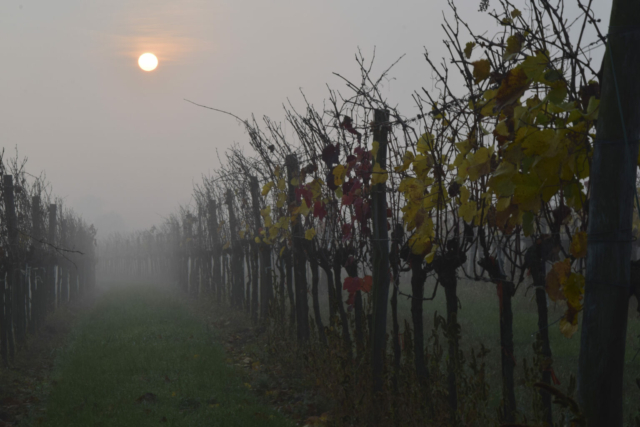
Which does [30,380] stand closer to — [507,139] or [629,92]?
[507,139]

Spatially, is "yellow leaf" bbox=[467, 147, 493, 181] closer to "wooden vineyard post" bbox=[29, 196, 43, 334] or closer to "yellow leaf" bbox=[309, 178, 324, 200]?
"yellow leaf" bbox=[309, 178, 324, 200]

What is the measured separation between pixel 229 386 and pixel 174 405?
0.77 m

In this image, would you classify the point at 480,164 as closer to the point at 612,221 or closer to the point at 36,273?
the point at 612,221

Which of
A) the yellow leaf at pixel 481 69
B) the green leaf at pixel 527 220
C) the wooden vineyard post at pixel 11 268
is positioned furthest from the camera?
the wooden vineyard post at pixel 11 268

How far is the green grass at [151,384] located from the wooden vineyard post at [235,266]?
3.56m

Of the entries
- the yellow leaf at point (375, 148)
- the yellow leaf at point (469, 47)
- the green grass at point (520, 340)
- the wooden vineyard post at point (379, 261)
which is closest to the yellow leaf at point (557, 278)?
the yellow leaf at point (469, 47)

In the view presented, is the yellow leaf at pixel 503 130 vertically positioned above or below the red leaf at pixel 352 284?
above

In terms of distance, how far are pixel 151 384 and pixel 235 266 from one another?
8318mm

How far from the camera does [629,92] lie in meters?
1.58

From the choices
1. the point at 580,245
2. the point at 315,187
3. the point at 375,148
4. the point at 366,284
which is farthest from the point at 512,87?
the point at 315,187

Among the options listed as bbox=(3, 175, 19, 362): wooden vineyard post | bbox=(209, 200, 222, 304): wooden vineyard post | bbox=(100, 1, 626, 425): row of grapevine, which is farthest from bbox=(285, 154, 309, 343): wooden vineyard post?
bbox=(209, 200, 222, 304): wooden vineyard post

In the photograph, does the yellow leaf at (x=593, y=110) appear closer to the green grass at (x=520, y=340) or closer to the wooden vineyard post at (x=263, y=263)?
the green grass at (x=520, y=340)

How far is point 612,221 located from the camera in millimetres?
1623

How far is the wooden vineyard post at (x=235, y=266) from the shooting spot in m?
14.8
